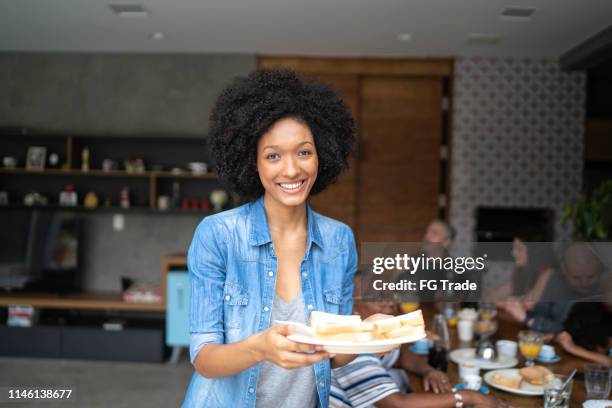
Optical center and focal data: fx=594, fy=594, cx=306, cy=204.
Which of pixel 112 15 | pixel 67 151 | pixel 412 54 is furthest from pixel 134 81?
pixel 412 54

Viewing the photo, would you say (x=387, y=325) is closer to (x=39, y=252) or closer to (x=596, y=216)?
(x=596, y=216)

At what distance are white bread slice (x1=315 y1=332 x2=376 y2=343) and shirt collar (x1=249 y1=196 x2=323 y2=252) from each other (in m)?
0.33

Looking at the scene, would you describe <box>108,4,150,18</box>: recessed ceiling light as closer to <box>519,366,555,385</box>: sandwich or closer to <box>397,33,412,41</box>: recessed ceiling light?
<box>397,33,412,41</box>: recessed ceiling light

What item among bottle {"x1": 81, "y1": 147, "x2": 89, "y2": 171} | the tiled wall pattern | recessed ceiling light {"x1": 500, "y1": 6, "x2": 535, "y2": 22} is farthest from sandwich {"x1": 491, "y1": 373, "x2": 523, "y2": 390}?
bottle {"x1": 81, "y1": 147, "x2": 89, "y2": 171}

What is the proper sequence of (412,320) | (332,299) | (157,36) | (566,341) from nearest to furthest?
(412,320)
(332,299)
(566,341)
(157,36)

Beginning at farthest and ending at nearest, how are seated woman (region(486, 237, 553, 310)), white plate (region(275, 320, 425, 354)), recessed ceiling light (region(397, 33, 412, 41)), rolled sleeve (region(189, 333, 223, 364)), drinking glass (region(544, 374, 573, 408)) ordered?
recessed ceiling light (region(397, 33, 412, 41)), drinking glass (region(544, 374, 573, 408)), seated woman (region(486, 237, 553, 310)), rolled sleeve (region(189, 333, 223, 364)), white plate (region(275, 320, 425, 354))

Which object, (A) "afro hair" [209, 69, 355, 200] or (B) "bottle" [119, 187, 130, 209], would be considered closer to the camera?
(A) "afro hair" [209, 69, 355, 200]

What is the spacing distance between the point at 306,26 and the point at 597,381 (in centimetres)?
322

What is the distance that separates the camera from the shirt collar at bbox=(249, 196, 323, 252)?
4.28 ft

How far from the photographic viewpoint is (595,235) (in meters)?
3.98

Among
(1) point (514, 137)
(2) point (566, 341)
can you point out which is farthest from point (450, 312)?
(1) point (514, 137)

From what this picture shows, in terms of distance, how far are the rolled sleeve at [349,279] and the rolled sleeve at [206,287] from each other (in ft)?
0.94

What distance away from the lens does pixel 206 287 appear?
1245 millimetres

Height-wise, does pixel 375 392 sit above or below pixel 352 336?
below
